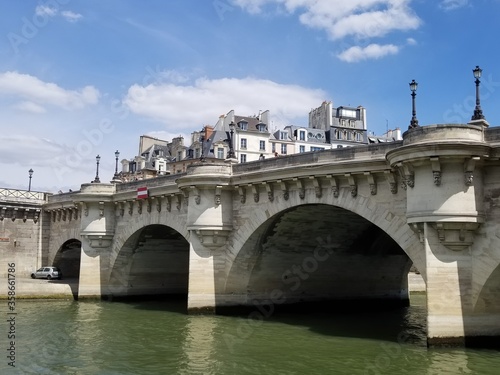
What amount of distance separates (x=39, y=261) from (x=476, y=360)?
4143cm

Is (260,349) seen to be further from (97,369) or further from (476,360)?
(476,360)

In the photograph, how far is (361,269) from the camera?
119 feet

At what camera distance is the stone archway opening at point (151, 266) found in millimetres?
40062

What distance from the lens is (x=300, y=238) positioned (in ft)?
104

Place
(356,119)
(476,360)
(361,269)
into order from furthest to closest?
(356,119), (361,269), (476,360)

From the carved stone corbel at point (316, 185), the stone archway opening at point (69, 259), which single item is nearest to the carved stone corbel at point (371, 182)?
the carved stone corbel at point (316, 185)

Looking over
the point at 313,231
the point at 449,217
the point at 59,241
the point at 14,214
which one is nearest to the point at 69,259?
the point at 59,241

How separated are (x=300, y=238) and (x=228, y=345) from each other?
1090cm

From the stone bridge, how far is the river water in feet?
6.34

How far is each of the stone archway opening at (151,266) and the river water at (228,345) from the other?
23.5ft

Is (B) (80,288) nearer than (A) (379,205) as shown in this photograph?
No

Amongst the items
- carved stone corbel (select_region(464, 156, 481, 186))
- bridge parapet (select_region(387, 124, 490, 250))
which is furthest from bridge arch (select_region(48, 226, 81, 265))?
carved stone corbel (select_region(464, 156, 481, 186))

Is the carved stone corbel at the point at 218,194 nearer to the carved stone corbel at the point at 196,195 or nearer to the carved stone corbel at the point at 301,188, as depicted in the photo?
the carved stone corbel at the point at 196,195

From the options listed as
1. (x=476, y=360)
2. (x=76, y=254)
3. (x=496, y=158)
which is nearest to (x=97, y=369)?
(x=476, y=360)
